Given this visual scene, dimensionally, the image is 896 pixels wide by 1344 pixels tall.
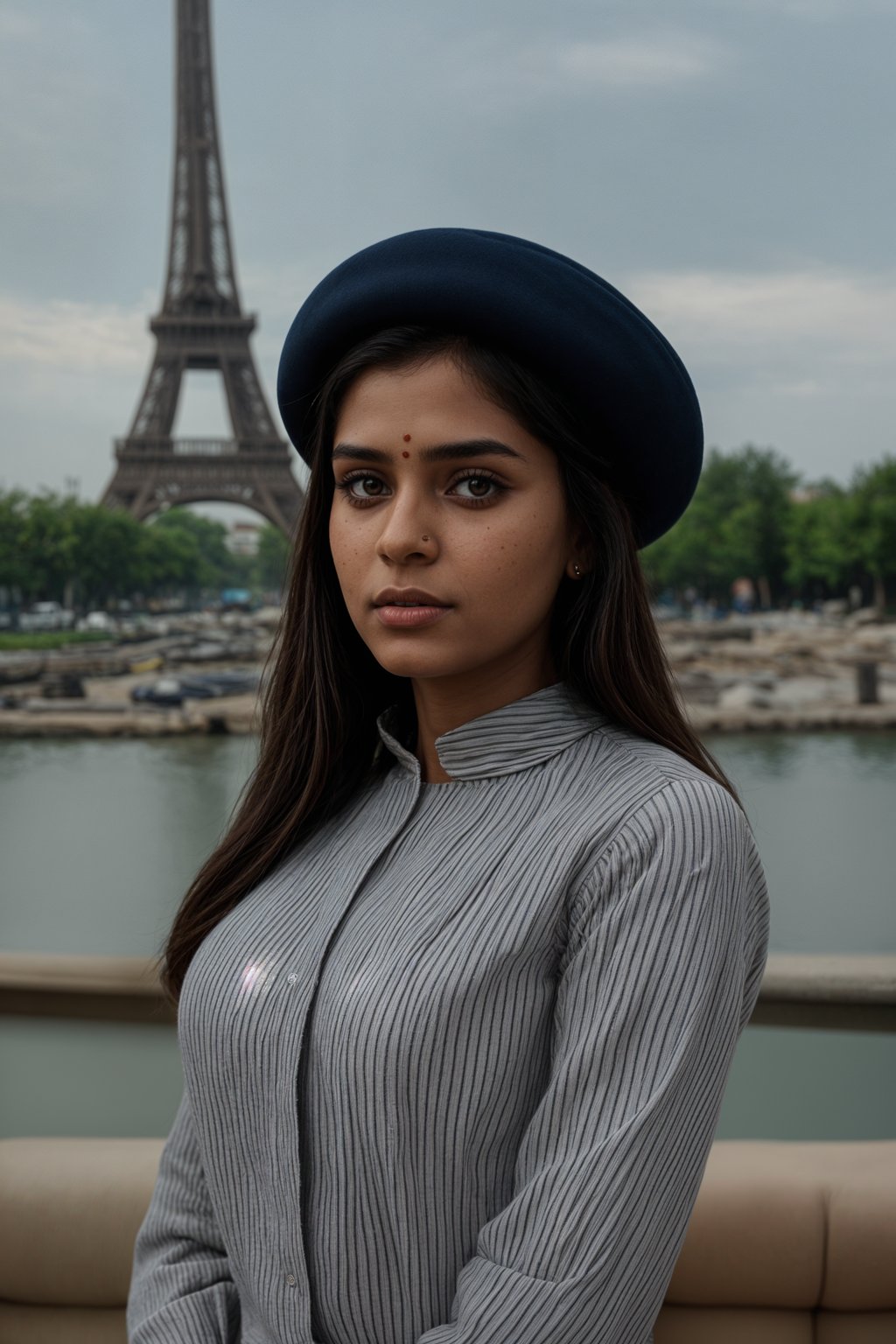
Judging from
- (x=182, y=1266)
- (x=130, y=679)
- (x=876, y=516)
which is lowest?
(x=182, y=1266)

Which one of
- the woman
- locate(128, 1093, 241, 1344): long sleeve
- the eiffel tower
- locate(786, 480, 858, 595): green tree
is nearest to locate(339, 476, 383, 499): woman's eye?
the woman

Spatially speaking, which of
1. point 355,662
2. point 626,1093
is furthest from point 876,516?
point 626,1093

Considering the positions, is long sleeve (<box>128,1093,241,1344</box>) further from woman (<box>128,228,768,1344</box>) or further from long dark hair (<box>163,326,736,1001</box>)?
long dark hair (<box>163,326,736,1001</box>)

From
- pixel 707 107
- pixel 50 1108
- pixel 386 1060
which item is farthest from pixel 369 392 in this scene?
pixel 707 107

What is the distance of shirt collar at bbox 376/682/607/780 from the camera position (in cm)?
68

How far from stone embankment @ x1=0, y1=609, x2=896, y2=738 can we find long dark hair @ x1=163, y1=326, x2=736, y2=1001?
6.33ft

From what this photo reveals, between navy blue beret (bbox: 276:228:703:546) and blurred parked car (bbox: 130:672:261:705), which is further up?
navy blue beret (bbox: 276:228:703:546)

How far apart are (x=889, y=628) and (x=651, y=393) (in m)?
2.30

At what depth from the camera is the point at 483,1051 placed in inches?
22.7

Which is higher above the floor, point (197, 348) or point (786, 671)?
point (197, 348)

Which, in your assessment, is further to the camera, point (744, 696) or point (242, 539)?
point (242, 539)

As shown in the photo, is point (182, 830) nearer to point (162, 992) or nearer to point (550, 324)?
point (162, 992)

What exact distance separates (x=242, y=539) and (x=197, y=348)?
3.37ft

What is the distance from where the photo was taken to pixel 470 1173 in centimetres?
59
